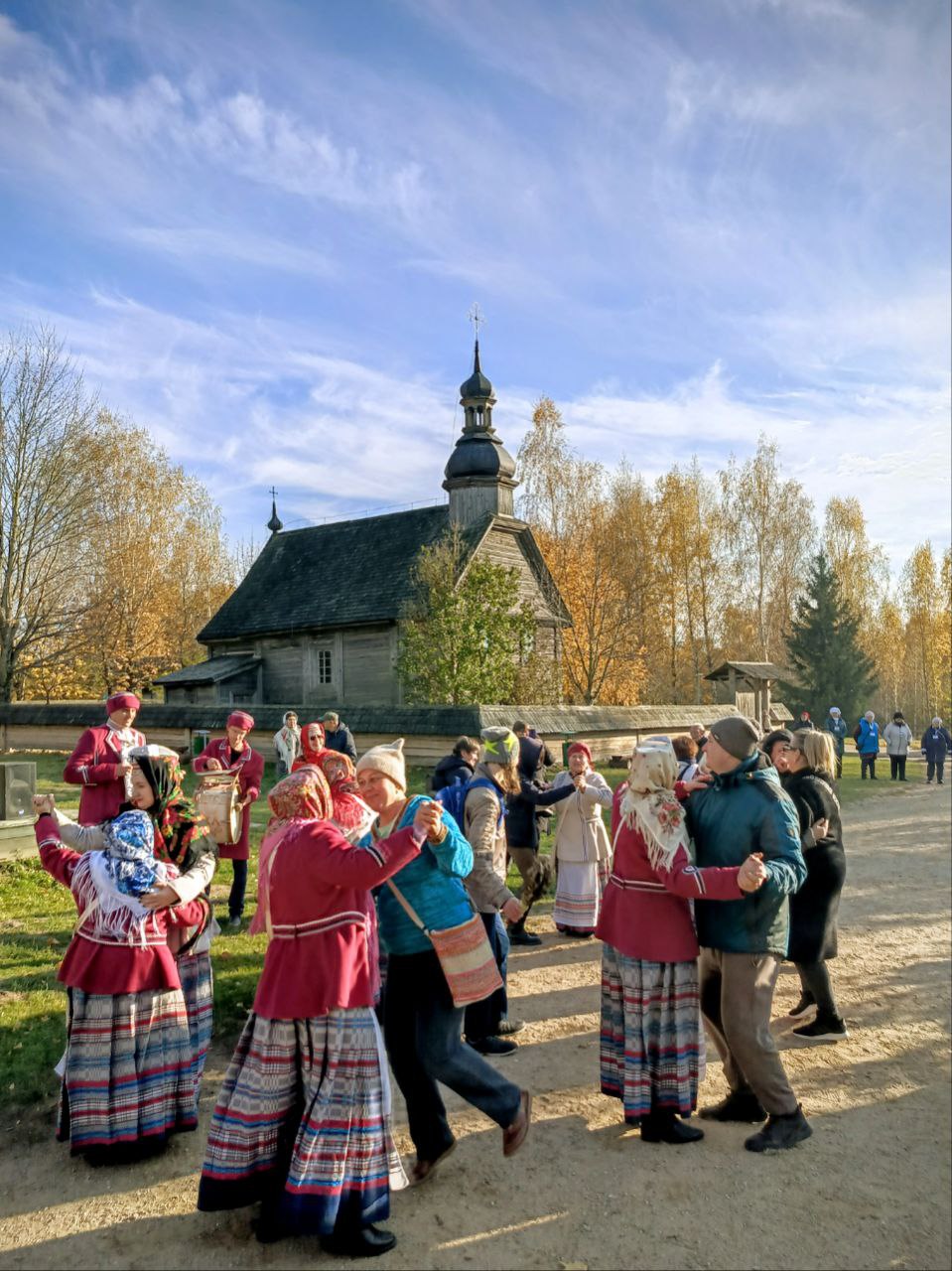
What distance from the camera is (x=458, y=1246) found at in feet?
12.3

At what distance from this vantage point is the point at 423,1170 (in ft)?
13.9

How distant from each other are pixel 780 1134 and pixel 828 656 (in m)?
38.8

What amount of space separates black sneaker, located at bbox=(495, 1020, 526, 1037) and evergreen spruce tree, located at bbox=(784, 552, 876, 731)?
36.6m

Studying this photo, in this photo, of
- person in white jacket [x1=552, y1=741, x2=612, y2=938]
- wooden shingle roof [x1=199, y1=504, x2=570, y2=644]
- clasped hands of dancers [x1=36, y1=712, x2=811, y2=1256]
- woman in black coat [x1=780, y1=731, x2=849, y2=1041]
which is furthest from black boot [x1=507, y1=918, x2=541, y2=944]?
wooden shingle roof [x1=199, y1=504, x2=570, y2=644]

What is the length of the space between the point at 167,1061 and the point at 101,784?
327 centimetres

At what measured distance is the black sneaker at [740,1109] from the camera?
15.8 feet

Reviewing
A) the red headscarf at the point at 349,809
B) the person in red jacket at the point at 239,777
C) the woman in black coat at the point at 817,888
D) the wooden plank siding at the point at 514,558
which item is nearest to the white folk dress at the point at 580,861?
the woman in black coat at the point at 817,888

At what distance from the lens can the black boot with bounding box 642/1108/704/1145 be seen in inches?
180

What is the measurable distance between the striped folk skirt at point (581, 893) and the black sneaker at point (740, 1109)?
3405 millimetres

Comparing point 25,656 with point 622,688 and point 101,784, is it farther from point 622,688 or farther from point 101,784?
point 101,784

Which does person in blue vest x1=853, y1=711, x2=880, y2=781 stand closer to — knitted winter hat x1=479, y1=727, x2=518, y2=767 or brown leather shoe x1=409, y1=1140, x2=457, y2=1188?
knitted winter hat x1=479, y1=727, x2=518, y2=767

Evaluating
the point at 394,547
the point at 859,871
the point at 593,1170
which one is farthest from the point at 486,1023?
the point at 394,547

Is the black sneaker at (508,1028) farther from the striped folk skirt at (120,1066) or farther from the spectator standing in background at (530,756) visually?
the spectator standing in background at (530,756)

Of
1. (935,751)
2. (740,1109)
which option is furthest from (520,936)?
(935,751)
